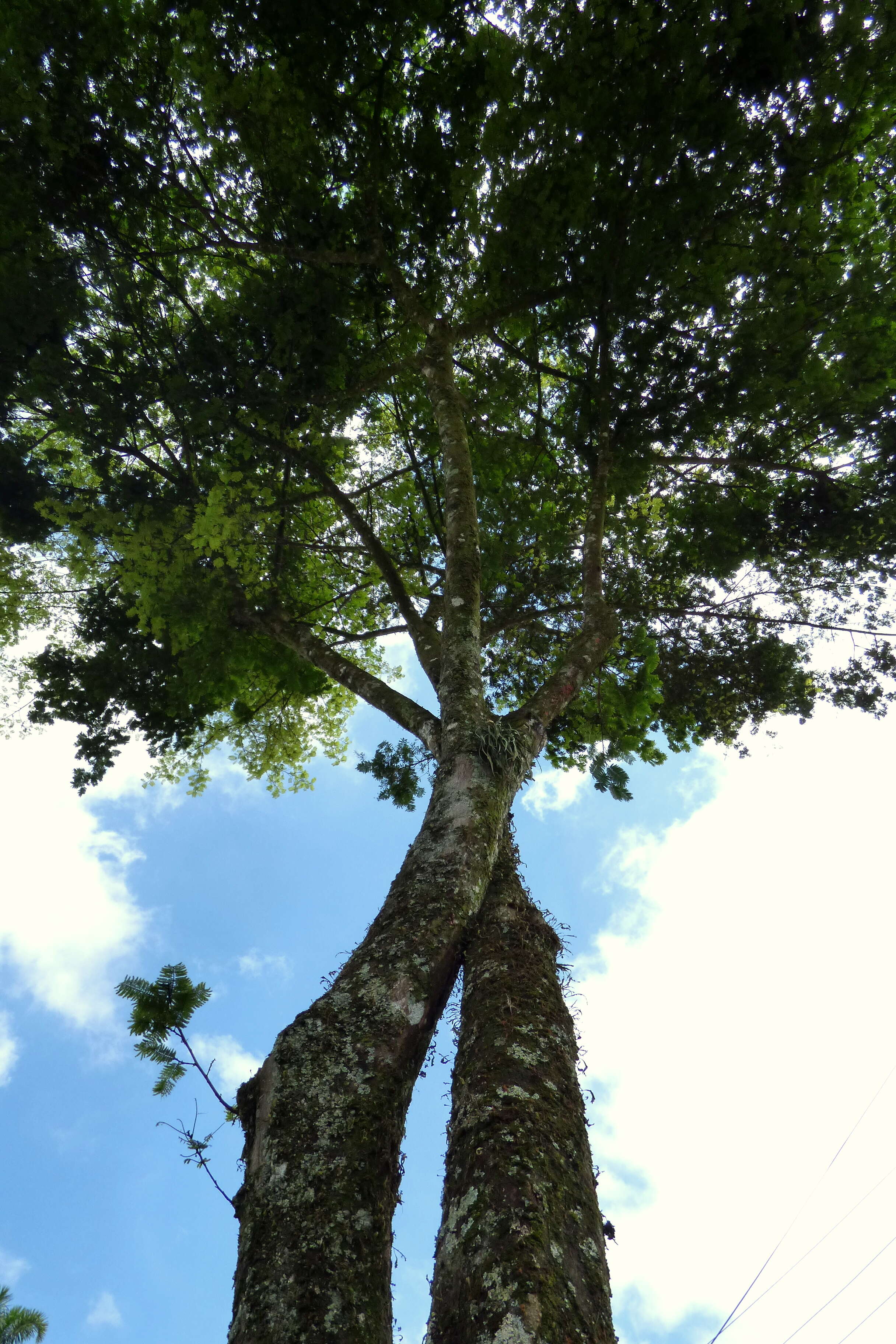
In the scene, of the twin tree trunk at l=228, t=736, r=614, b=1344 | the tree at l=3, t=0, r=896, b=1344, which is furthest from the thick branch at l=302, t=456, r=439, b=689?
the twin tree trunk at l=228, t=736, r=614, b=1344

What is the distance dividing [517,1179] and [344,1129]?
2.24ft

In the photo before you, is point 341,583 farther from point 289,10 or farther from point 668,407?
point 289,10

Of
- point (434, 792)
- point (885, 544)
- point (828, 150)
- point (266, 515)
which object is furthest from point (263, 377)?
point (885, 544)

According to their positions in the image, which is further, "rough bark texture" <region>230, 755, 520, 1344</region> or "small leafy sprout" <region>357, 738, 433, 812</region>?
"small leafy sprout" <region>357, 738, 433, 812</region>

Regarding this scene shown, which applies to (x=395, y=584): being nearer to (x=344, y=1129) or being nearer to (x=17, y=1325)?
(x=344, y=1129)

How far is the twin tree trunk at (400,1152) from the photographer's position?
212cm

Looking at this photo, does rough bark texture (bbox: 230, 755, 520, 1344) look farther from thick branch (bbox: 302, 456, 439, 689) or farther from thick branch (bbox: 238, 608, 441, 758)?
thick branch (bbox: 302, 456, 439, 689)

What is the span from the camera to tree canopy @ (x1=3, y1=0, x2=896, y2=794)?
6137mm

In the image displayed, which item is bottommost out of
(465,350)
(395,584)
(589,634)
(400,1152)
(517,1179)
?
(517,1179)

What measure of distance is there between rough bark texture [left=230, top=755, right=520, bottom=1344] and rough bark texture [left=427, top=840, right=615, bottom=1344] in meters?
0.25

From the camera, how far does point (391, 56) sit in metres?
6.84

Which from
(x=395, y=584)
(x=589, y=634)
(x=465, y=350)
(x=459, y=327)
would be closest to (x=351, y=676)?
(x=395, y=584)

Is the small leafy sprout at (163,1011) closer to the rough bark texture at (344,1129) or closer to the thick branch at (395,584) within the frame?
the rough bark texture at (344,1129)

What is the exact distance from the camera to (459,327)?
310 inches
